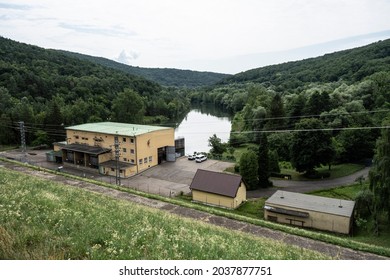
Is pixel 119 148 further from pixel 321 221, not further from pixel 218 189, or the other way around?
pixel 321 221

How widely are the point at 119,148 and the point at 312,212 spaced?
22.7 metres

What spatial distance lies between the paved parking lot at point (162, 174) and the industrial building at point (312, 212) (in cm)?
921

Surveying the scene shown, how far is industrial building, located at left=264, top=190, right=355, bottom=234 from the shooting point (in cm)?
2194

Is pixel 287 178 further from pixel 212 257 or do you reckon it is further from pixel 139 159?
pixel 212 257

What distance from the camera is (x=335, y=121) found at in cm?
4425

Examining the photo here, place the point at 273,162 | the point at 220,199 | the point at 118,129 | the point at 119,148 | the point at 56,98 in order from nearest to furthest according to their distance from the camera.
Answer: the point at 220,199, the point at 273,162, the point at 119,148, the point at 118,129, the point at 56,98

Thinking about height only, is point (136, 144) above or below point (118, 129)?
below

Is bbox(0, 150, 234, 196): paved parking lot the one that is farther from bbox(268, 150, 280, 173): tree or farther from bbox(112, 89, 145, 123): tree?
bbox(112, 89, 145, 123): tree

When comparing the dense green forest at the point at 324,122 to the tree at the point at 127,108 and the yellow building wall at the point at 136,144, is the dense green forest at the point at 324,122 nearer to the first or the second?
the yellow building wall at the point at 136,144

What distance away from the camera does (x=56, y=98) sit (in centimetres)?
6969

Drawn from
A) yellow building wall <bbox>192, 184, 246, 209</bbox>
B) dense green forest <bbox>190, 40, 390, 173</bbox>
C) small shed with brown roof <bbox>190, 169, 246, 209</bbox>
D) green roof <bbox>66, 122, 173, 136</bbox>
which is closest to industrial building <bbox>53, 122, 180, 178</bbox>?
green roof <bbox>66, 122, 173, 136</bbox>

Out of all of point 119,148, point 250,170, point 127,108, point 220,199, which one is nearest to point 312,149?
point 250,170

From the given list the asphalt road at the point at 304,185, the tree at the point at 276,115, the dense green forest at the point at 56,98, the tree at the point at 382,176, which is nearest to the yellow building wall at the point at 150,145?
the asphalt road at the point at 304,185

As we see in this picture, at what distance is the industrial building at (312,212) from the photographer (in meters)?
21.9
